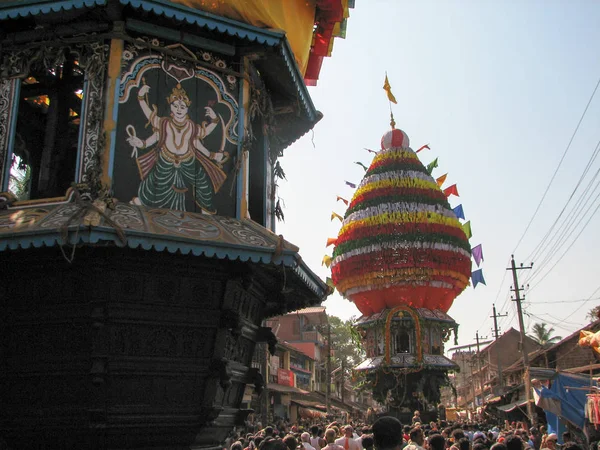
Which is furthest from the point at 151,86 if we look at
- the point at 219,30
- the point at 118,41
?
the point at 219,30

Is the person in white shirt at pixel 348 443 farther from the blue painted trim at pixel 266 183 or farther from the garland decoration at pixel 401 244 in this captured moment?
the garland decoration at pixel 401 244

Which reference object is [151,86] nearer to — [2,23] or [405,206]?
[2,23]

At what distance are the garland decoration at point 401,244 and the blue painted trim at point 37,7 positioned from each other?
74.0 ft

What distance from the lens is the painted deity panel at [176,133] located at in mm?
8156

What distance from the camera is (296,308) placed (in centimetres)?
1034

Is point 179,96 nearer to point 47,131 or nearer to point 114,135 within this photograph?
point 114,135

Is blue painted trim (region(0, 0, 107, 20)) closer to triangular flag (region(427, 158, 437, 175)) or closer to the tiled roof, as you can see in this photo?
the tiled roof

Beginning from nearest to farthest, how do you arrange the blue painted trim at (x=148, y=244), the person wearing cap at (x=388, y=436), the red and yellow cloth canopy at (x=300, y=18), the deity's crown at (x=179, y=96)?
the person wearing cap at (x=388, y=436) → the blue painted trim at (x=148, y=244) → the deity's crown at (x=179, y=96) → the red and yellow cloth canopy at (x=300, y=18)

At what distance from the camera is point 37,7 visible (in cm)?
795

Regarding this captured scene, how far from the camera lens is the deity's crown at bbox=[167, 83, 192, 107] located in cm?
862

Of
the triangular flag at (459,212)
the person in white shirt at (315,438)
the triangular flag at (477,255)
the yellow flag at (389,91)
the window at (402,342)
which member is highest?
the yellow flag at (389,91)

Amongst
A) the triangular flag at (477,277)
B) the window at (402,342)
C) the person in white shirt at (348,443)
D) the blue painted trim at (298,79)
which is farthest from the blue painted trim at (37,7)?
the triangular flag at (477,277)

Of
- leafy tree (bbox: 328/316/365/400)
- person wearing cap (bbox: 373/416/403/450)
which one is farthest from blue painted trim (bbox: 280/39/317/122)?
leafy tree (bbox: 328/316/365/400)

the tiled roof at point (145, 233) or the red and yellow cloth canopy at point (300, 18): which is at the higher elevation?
the red and yellow cloth canopy at point (300, 18)
